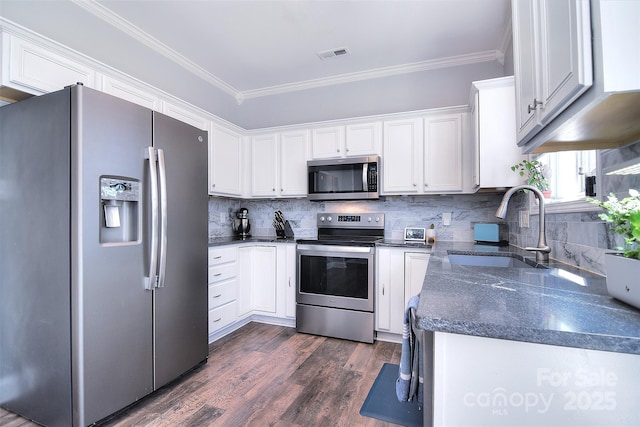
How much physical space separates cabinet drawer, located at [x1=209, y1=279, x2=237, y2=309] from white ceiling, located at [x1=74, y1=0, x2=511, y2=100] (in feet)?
7.36

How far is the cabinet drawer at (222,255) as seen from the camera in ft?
8.91

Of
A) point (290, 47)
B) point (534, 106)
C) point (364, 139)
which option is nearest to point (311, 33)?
point (290, 47)

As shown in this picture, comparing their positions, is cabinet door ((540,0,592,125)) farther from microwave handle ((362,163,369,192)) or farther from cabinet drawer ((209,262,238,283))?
cabinet drawer ((209,262,238,283))

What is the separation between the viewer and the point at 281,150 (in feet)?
11.3

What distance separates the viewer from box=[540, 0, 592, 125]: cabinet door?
2.25 feet

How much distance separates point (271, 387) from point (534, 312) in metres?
1.83

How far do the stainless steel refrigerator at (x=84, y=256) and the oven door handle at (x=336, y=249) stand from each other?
4.26 ft

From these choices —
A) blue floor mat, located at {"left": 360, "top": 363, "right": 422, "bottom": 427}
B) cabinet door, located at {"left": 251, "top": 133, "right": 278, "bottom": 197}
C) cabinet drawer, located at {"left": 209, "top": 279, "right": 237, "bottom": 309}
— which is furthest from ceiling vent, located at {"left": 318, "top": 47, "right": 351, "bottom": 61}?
blue floor mat, located at {"left": 360, "top": 363, "right": 422, "bottom": 427}

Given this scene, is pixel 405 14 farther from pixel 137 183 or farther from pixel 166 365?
pixel 166 365

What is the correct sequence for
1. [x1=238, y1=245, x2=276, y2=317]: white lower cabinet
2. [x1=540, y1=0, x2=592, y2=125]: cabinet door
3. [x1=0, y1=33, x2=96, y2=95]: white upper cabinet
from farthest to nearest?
[x1=238, y1=245, x2=276, y2=317]: white lower cabinet → [x1=0, y1=33, x2=96, y2=95]: white upper cabinet → [x1=540, y1=0, x2=592, y2=125]: cabinet door

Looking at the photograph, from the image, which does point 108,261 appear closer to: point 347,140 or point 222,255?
point 222,255

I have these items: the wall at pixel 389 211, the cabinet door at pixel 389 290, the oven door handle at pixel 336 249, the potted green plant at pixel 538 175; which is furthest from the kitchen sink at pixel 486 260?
the wall at pixel 389 211

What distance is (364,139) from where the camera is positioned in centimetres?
311

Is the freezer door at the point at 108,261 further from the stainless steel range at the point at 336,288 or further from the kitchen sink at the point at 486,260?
the kitchen sink at the point at 486,260
